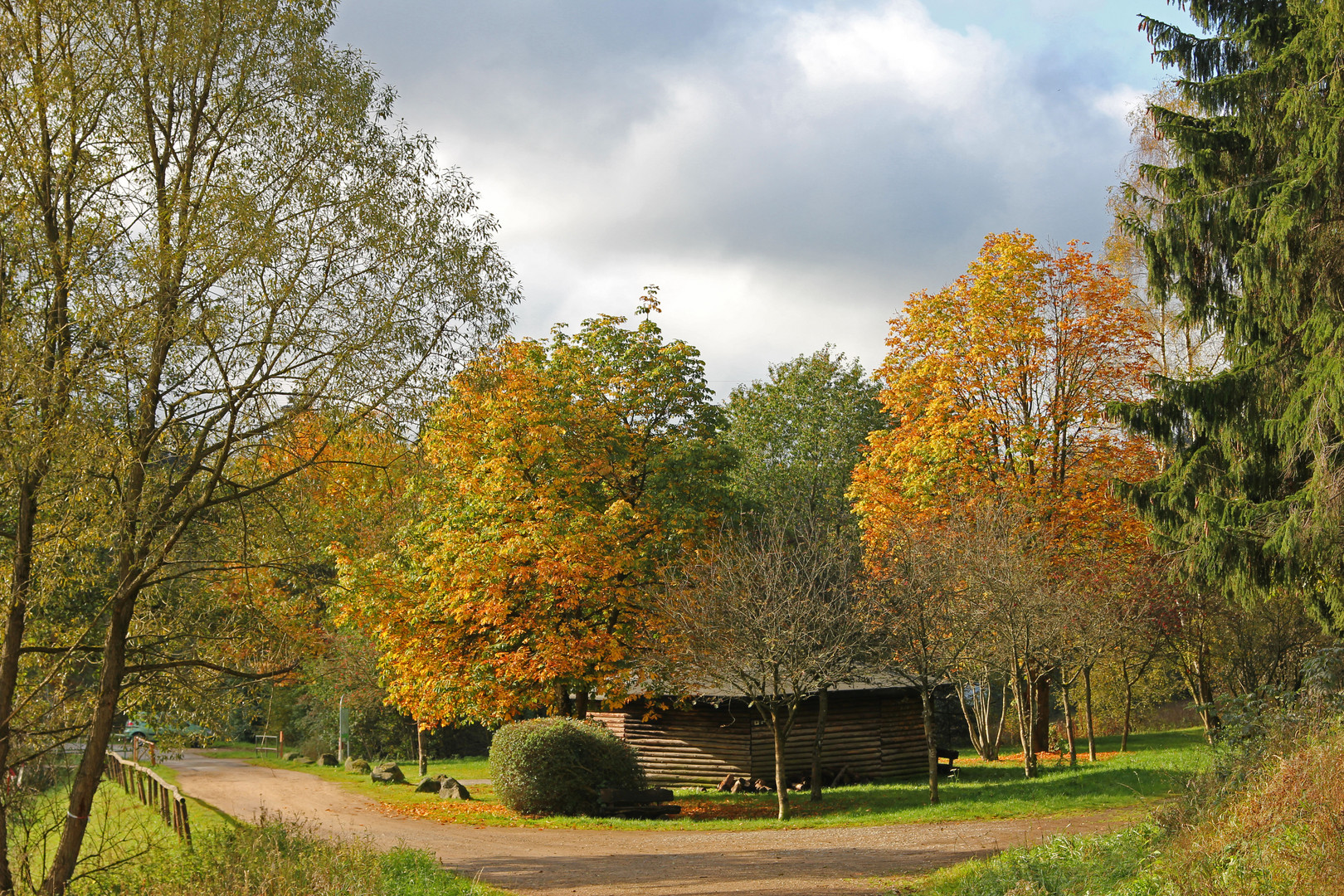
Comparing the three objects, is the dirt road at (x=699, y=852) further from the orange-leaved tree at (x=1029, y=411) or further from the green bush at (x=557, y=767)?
the orange-leaved tree at (x=1029, y=411)

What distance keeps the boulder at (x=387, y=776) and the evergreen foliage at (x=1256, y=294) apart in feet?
64.4

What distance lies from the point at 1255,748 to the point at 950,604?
8.87 metres

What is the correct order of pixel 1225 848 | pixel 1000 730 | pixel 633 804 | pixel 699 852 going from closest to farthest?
pixel 1225 848
pixel 699 852
pixel 633 804
pixel 1000 730

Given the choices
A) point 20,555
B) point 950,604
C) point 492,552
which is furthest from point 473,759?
point 20,555

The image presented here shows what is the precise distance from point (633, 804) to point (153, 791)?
10530 millimetres

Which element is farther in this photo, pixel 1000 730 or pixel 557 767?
pixel 1000 730

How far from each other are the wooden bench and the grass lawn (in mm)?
413

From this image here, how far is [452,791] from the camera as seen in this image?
21.5 meters

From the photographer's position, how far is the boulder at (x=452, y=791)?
21297 millimetres

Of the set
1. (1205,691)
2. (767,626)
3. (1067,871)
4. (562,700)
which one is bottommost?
(1205,691)

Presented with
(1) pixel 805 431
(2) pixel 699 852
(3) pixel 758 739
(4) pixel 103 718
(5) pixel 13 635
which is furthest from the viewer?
(1) pixel 805 431

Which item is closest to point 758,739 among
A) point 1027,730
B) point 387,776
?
point 1027,730

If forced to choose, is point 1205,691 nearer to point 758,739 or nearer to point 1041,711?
point 1041,711

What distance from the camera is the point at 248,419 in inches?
392
